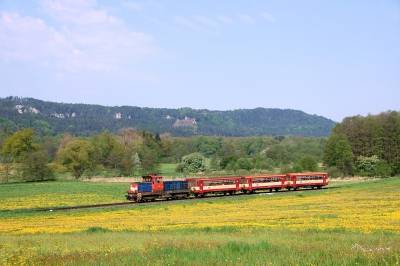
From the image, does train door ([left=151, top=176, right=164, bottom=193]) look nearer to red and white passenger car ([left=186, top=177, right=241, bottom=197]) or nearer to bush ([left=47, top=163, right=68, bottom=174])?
red and white passenger car ([left=186, top=177, right=241, bottom=197])

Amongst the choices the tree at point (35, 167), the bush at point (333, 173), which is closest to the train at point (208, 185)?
the bush at point (333, 173)

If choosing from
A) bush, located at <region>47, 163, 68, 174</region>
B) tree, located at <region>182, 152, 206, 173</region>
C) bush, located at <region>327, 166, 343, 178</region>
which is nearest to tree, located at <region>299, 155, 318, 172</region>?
bush, located at <region>327, 166, 343, 178</region>

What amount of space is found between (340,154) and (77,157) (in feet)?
209

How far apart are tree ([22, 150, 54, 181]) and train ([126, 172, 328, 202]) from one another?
4728 centimetres

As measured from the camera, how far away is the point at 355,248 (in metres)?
12.0

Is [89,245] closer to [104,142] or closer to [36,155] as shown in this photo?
[36,155]

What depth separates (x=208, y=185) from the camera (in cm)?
5625

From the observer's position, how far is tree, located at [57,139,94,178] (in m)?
105

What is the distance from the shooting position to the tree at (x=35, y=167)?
9331 cm

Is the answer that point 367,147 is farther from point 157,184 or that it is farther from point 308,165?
point 157,184

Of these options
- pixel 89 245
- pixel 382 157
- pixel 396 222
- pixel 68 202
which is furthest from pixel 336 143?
pixel 89 245

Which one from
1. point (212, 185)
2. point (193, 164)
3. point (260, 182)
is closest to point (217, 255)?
point (212, 185)

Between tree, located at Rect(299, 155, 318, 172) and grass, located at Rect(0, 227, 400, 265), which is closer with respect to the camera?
grass, located at Rect(0, 227, 400, 265)

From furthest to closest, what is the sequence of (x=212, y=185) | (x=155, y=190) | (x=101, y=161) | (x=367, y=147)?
(x=101, y=161) < (x=367, y=147) < (x=212, y=185) < (x=155, y=190)
